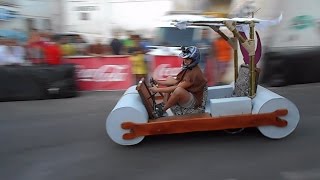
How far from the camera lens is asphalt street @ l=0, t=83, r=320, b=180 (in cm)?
550

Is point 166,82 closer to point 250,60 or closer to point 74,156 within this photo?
point 250,60

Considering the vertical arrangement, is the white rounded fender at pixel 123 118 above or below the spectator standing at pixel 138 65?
below

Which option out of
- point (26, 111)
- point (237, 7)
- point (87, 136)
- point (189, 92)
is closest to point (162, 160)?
point (189, 92)

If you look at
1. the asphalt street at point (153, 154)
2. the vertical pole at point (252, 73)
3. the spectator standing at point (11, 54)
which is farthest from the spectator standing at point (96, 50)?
the vertical pole at point (252, 73)

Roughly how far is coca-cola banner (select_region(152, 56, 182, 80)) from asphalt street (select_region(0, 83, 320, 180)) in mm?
3453

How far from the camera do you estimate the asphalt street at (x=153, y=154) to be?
5.50m

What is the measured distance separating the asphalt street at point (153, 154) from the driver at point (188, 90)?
48 centimetres

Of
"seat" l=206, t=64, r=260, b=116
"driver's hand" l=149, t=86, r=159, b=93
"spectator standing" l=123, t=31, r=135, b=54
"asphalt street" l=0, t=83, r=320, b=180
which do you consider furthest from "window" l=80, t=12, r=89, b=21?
"driver's hand" l=149, t=86, r=159, b=93

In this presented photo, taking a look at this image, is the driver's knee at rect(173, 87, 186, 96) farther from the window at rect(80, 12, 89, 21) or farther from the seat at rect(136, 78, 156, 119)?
the window at rect(80, 12, 89, 21)

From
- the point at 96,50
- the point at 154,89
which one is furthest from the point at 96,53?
the point at 154,89

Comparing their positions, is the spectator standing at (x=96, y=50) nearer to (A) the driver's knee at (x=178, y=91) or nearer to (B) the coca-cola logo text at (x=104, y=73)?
(B) the coca-cola logo text at (x=104, y=73)

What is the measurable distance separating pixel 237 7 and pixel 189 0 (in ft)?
7.15

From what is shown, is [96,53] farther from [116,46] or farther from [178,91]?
[178,91]

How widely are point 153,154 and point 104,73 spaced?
5.54 m
